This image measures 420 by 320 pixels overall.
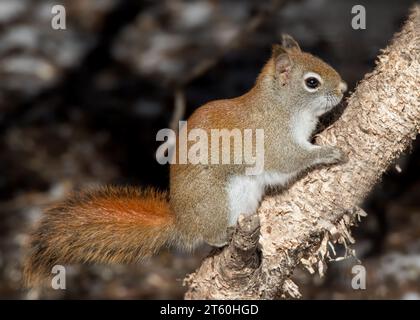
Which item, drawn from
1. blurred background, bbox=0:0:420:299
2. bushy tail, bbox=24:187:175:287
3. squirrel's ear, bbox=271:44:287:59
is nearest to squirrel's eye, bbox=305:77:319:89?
squirrel's ear, bbox=271:44:287:59

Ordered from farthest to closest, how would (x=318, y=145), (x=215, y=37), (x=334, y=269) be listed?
(x=215, y=37)
(x=334, y=269)
(x=318, y=145)

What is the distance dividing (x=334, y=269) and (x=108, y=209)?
5.38 ft

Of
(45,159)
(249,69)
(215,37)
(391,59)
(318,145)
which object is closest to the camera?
(391,59)

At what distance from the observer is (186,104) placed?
178 inches

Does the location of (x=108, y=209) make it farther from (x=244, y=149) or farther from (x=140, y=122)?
(x=140, y=122)

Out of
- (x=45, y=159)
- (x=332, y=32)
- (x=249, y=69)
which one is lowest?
(x=45, y=159)

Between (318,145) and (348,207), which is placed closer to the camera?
(348,207)

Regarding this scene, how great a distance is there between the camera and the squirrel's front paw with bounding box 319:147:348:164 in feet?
7.02

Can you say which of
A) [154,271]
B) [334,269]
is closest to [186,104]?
[154,271]

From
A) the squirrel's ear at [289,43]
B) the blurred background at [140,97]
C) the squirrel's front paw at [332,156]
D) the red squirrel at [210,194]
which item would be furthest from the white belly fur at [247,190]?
the blurred background at [140,97]

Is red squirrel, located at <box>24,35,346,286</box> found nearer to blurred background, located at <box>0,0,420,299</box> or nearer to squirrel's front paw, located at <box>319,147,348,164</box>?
squirrel's front paw, located at <box>319,147,348,164</box>

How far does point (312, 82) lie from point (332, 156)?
0.31m

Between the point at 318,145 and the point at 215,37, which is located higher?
the point at 215,37

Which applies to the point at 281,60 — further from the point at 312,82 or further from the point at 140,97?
the point at 140,97
